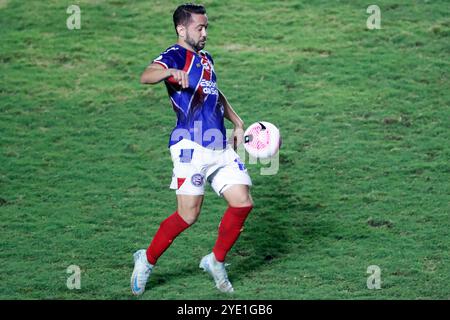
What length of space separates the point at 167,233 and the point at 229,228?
46cm

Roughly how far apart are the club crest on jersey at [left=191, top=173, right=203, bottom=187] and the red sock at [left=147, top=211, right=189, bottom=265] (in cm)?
28

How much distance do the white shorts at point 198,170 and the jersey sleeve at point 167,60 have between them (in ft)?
1.88

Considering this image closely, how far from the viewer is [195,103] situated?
7203mm

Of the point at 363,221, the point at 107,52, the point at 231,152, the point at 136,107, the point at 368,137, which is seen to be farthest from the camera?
the point at 107,52

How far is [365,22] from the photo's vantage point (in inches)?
493

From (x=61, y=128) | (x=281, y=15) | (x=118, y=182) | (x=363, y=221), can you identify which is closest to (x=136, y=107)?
(x=61, y=128)

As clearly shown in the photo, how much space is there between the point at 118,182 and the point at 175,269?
2.05 m

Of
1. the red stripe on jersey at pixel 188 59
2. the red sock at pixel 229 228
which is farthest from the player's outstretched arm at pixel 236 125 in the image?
the red sock at pixel 229 228

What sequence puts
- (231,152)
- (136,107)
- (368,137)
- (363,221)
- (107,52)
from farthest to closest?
(107,52)
(136,107)
(368,137)
(363,221)
(231,152)

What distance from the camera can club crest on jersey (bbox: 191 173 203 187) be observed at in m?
7.16

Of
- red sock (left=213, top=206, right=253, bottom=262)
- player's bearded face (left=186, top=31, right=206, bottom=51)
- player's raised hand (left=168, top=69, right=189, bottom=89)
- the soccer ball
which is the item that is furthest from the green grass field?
player's bearded face (left=186, top=31, right=206, bottom=51)

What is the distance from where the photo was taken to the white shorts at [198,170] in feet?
23.5

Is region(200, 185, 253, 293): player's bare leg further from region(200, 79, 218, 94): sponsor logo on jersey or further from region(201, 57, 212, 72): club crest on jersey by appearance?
region(201, 57, 212, 72): club crest on jersey

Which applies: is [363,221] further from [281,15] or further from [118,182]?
[281,15]
